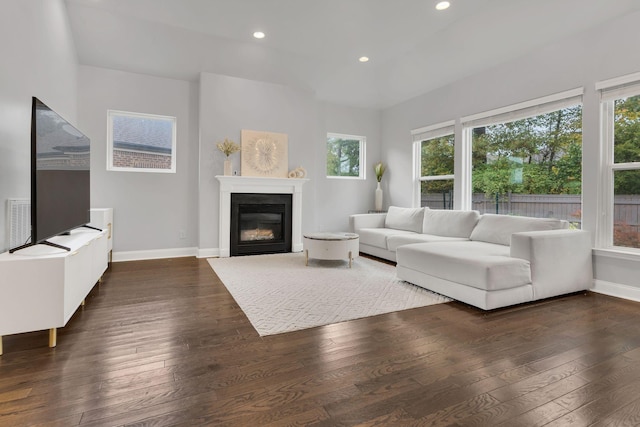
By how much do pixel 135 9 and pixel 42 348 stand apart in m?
3.77

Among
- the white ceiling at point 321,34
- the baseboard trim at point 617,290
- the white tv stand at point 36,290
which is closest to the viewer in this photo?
the white tv stand at point 36,290

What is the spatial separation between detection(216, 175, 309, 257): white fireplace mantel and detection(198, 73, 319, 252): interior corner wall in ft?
0.49

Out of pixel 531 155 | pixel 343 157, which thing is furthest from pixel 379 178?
pixel 531 155

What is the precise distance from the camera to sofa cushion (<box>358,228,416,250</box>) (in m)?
5.07

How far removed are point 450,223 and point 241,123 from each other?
143 inches

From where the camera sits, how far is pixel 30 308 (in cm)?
201

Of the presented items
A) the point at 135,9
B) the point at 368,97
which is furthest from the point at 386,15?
the point at 135,9

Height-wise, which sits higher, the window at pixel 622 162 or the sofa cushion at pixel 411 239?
the window at pixel 622 162

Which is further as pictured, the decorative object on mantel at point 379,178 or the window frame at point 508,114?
the decorative object on mantel at point 379,178

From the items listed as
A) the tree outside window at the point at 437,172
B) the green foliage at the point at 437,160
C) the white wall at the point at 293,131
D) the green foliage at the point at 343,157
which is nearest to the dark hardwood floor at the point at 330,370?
the white wall at the point at 293,131

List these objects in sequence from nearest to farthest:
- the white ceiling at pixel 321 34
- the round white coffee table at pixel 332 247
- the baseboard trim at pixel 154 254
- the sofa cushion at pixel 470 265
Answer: the sofa cushion at pixel 470 265 < the white ceiling at pixel 321 34 < the round white coffee table at pixel 332 247 < the baseboard trim at pixel 154 254

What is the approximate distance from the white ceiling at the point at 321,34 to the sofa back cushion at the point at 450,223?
212 centimetres

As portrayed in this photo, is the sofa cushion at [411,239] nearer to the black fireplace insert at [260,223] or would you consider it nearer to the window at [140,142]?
the black fireplace insert at [260,223]

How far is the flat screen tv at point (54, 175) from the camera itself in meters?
2.15
